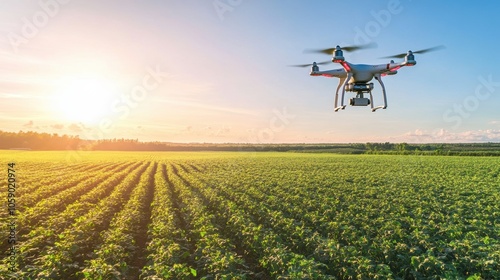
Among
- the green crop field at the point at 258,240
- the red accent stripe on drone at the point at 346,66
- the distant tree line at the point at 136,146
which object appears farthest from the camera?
the distant tree line at the point at 136,146

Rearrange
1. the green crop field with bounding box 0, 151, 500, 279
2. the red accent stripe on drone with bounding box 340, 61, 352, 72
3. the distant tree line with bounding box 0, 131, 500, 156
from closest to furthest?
1. the green crop field with bounding box 0, 151, 500, 279
2. the red accent stripe on drone with bounding box 340, 61, 352, 72
3. the distant tree line with bounding box 0, 131, 500, 156

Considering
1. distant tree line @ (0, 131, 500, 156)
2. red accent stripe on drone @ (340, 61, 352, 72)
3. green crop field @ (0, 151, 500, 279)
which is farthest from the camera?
distant tree line @ (0, 131, 500, 156)

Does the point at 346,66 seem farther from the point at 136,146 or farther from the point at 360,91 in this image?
the point at 136,146

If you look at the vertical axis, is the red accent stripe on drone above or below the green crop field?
above

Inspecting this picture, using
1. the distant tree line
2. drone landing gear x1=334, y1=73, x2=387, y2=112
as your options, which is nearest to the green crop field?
drone landing gear x1=334, y1=73, x2=387, y2=112

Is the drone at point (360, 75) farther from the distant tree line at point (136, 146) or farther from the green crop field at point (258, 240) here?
the distant tree line at point (136, 146)

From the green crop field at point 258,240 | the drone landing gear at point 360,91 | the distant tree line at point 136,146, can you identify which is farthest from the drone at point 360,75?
the distant tree line at point 136,146

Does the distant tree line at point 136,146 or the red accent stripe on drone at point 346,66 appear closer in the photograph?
the red accent stripe on drone at point 346,66

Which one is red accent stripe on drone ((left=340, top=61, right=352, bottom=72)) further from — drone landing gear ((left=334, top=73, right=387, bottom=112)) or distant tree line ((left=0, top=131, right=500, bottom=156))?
distant tree line ((left=0, top=131, right=500, bottom=156))

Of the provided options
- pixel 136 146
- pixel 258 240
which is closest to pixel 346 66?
pixel 258 240

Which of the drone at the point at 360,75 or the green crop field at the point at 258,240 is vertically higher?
the drone at the point at 360,75

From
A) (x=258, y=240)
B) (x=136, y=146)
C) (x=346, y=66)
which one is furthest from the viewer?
(x=136, y=146)
